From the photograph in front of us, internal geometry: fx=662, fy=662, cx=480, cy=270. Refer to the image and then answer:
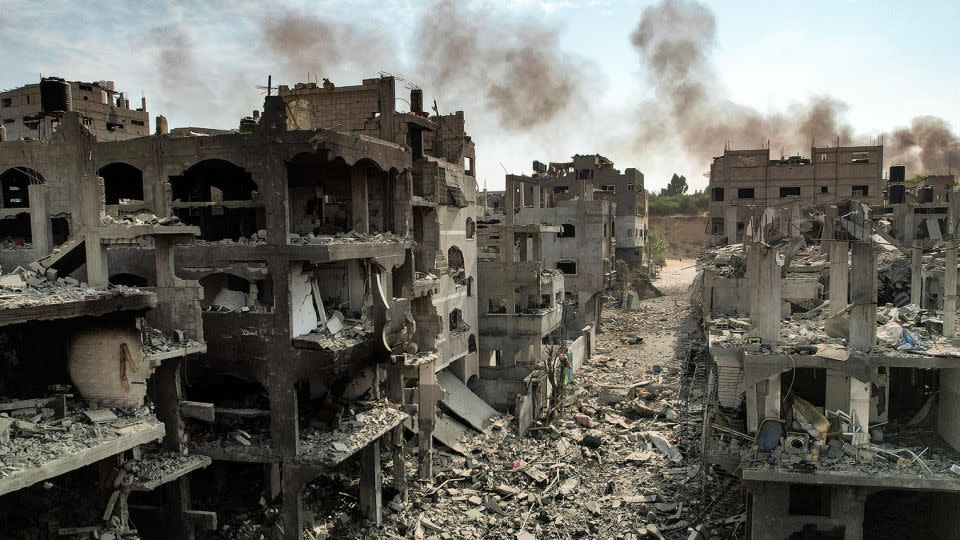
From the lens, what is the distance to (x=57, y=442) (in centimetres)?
999

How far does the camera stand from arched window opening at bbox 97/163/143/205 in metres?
19.6

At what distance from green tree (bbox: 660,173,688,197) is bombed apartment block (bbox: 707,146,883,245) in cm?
5842

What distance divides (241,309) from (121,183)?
6.96 meters

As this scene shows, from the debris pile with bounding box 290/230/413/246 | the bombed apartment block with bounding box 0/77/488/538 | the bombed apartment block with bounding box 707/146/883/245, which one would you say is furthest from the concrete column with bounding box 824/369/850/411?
the bombed apartment block with bounding box 707/146/883/245

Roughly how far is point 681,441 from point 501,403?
25.6 ft

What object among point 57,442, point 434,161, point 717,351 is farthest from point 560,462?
point 57,442

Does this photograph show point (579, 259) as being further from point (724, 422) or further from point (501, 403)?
point (724, 422)

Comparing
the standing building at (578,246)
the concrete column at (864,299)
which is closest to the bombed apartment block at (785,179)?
the standing building at (578,246)

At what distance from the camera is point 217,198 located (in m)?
20.5

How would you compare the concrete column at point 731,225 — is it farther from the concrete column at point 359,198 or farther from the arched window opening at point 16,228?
the arched window opening at point 16,228

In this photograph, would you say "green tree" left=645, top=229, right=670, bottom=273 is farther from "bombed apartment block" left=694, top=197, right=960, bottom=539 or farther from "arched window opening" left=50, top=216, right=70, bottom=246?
"arched window opening" left=50, top=216, right=70, bottom=246

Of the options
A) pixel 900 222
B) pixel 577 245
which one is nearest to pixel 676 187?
pixel 577 245

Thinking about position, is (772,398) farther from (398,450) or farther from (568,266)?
(568,266)

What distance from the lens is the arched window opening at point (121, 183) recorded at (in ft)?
64.2
